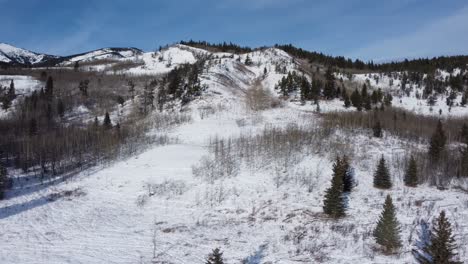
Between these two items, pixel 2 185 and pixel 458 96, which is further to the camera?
pixel 458 96

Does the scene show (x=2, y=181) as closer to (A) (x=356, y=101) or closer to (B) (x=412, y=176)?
(B) (x=412, y=176)

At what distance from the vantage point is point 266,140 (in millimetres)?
32469

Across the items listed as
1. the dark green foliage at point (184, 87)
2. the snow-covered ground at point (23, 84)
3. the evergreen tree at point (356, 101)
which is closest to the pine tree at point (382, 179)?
the evergreen tree at point (356, 101)

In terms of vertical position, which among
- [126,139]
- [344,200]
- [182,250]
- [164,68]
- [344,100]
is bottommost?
[182,250]

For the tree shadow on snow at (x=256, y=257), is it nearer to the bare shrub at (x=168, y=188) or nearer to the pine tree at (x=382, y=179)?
the bare shrub at (x=168, y=188)

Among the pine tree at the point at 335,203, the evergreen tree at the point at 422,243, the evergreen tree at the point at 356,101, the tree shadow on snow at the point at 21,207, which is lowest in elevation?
the tree shadow on snow at the point at 21,207

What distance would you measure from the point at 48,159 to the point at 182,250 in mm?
24844

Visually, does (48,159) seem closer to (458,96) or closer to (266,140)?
(266,140)

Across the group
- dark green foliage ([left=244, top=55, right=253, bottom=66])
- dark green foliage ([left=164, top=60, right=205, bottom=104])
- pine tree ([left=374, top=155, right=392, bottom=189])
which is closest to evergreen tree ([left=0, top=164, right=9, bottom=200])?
pine tree ([left=374, top=155, right=392, bottom=189])

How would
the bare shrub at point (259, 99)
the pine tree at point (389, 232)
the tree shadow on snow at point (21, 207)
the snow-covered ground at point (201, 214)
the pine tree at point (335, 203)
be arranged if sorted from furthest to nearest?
the bare shrub at point (259, 99) < the tree shadow on snow at point (21, 207) < the pine tree at point (335, 203) < the snow-covered ground at point (201, 214) < the pine tree at point (389, 232)

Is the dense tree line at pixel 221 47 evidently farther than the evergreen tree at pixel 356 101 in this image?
Yes

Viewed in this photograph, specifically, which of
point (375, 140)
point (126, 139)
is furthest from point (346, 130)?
point (126, 139)

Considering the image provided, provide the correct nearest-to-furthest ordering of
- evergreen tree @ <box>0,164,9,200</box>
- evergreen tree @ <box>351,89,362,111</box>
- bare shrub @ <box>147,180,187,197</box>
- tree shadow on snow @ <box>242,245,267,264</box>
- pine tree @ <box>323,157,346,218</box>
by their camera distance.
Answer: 1. tree shadow on snow @ <box>242,245,267,264</box>
2. pine tree @ <box>323,157,346,218</box>
3. bare shrub @ <box>147,180,187,197</box>
4. evergreen tree @ <box>0,164,9,200</box>
5. evergreen tree @ <box>351,89,362,111</box>

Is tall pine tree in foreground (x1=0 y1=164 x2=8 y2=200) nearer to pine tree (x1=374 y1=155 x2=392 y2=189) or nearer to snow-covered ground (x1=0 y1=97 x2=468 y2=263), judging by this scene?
snow-covered ground (x1=0 y1=97 x2=468 y2=263)
